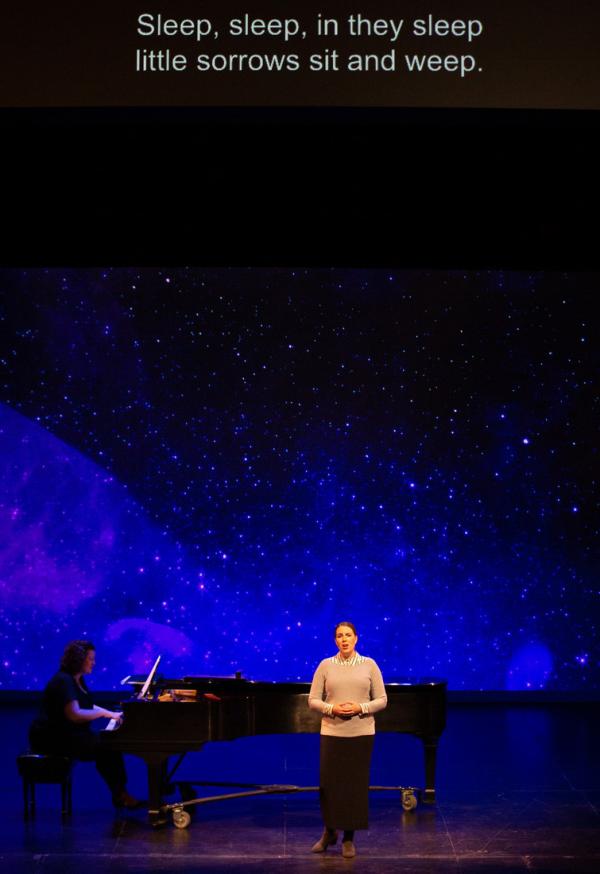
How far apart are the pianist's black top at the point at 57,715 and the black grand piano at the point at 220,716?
410 mm

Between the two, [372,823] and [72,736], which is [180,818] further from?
[372,823]

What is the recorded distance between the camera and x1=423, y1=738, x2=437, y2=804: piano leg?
22.3ft

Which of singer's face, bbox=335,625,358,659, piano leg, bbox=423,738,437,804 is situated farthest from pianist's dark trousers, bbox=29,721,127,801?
piano leg, bbox=423,738,437,804

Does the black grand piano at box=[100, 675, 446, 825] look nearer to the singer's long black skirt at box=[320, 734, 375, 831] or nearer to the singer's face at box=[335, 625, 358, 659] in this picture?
the singer's long black skirt at box=[320, 734, 375, 831]

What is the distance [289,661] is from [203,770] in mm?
3115

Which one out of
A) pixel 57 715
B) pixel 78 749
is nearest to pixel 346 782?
pixel 78 749

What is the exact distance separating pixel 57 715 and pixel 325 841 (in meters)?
1.72

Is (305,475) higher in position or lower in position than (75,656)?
higher

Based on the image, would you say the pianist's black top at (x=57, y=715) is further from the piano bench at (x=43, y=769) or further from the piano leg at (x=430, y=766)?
the piano leg at (x=430, y=766)

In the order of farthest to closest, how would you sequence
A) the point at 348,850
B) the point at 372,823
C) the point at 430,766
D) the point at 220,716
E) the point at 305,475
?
the point at 305,475, the point at 430,766, the point at 372,823, the point at 220,716, the point at 348,850

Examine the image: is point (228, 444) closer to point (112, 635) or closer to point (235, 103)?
point (112, 635)

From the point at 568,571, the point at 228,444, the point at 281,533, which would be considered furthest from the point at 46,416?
the point at 568,571

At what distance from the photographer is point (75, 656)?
22.7ft

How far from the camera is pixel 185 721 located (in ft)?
20.9
